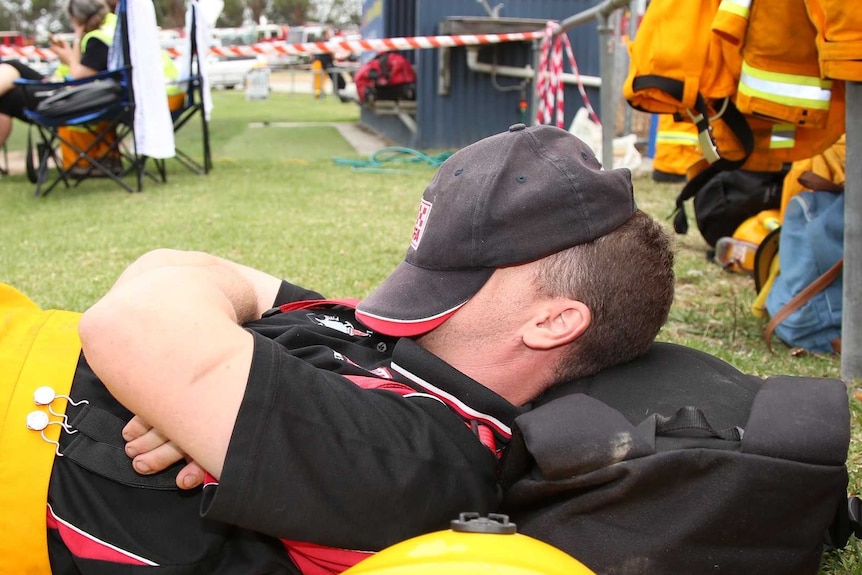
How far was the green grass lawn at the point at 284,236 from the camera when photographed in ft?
11.6

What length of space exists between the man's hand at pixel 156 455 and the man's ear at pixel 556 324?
60cm

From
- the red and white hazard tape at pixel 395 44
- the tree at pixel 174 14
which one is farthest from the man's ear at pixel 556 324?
the tree at pixel 174 14

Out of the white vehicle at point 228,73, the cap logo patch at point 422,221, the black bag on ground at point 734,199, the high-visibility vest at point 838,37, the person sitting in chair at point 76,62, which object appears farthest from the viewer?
the white vehicle at point 228,73

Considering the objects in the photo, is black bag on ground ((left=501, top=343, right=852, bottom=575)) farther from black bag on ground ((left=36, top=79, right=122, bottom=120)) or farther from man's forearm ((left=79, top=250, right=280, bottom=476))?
black bag on ground ((left=36, top=79, right=122, bottom=120))

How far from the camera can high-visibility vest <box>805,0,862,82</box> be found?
2.45 metres

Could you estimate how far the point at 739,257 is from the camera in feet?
14.7

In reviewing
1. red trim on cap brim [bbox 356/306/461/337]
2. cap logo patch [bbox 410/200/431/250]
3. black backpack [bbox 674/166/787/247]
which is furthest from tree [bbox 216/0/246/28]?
red trim on cap brim [bbox 356/306/461/337]

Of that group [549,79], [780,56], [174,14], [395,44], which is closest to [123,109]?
[395,44]

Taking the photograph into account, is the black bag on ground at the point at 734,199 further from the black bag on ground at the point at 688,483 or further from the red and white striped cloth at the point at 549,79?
the red and white striped cloth at the point at 549,79

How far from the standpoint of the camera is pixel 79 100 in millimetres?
6898

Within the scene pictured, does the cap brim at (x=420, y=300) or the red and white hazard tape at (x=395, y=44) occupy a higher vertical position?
the cap brim at (x=420, y=300)

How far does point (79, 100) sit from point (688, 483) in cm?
669

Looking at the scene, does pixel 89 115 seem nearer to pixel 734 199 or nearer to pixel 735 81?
pixel 734 199

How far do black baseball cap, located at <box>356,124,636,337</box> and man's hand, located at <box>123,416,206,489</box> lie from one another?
1.32 feet
